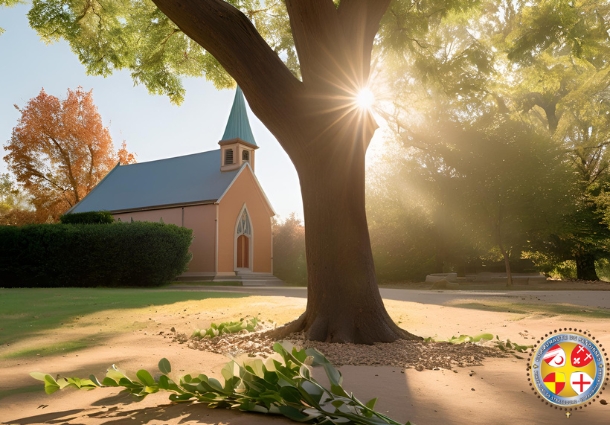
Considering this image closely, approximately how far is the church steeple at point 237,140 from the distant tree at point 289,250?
208 inches

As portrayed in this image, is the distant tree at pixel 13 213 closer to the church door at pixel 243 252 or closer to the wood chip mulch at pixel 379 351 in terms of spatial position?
the church door at pixel 243 252

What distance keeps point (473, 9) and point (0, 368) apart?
10.8 m

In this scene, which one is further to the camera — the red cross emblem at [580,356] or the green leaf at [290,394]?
the red cross emblem at [580,356]

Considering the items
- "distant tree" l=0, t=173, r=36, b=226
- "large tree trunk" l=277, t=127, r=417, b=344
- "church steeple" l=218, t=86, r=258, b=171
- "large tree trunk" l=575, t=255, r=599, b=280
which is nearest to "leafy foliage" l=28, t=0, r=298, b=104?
"large tree trunk" l=277, t=127, r=417, b=344

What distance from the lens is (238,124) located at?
102 feet

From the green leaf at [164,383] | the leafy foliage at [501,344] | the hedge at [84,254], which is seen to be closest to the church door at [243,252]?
the hedge at [84,254]

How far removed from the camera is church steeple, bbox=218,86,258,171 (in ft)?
100

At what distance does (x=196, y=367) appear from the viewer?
4.16 meters

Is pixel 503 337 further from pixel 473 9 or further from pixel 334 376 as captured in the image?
pixel 473 9

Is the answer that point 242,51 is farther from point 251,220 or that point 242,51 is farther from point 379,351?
point 251,220

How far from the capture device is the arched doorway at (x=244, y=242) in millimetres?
30266

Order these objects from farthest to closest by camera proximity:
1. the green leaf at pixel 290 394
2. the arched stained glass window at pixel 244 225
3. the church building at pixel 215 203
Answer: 1. the arched stained glass window at pixel 244 225
2. the church building at pixel 215 203
3. the green leaf at pixel 290 394

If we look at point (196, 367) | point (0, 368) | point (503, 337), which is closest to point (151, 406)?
point (196, 367)

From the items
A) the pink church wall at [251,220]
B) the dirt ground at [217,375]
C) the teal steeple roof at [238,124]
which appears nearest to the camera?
the dirt ground at [217,375]
